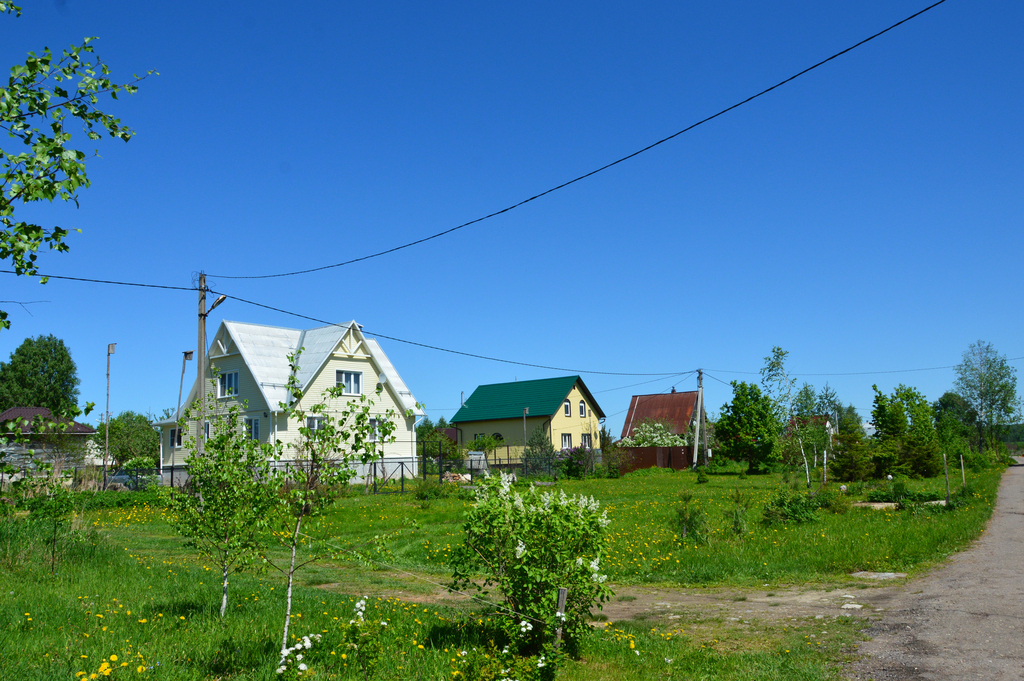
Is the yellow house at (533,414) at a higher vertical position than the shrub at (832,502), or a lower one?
higher

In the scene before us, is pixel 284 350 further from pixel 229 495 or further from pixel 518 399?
pixel 229 495

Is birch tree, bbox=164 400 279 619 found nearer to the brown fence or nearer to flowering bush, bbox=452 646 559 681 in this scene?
flowering bush, bbox=452 646 559 681

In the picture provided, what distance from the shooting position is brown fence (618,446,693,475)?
157ft

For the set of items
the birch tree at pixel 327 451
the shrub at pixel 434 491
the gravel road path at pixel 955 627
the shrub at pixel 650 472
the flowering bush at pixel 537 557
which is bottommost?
the shrub at pixel 650 472

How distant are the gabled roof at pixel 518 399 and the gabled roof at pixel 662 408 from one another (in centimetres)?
346

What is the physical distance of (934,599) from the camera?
10.2m

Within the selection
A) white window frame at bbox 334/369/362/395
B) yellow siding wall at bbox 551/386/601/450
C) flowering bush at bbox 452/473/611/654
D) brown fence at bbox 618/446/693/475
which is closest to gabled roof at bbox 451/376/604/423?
yellow siding wall at bbox 551/386/601/450

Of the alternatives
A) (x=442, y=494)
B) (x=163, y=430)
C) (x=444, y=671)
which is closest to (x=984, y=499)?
(x=442, y=494)

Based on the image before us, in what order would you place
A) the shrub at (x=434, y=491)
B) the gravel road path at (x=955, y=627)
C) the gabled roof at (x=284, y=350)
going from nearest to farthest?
the gravel road path at (x=955, y=627)
the shrub at (x=434, y=491)
the gabled roof at (x=284, y=350)

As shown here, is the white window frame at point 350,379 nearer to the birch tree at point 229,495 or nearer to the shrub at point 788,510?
the shrub at point 788,510

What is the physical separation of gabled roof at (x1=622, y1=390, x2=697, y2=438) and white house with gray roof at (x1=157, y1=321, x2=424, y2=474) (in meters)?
25.6

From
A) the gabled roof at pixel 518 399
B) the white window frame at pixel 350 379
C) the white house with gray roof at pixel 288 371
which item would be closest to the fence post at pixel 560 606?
the white house with gray roof at pixel 288 371

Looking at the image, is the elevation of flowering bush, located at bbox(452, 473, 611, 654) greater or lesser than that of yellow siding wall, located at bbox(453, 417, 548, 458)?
lesser

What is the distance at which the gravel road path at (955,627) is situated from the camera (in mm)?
6953
